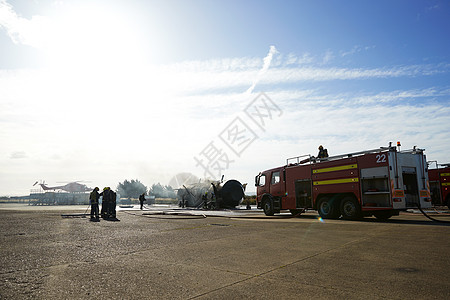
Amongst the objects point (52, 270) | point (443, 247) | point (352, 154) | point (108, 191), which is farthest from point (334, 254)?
point (108, 191)

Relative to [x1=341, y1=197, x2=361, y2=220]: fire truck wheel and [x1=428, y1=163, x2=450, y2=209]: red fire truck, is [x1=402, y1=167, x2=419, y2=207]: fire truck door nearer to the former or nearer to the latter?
[x1=341, y1=197, x2=361, y2=220]: fire truck wheel

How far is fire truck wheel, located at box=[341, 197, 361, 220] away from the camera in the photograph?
13.6 meters

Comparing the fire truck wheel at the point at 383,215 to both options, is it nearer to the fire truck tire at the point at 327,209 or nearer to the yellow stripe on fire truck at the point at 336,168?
the fire truck tire at the point at 327,209

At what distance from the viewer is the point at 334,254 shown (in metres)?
5.79

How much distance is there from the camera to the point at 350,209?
13.9 metres

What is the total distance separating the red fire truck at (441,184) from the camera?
18333 millimetres

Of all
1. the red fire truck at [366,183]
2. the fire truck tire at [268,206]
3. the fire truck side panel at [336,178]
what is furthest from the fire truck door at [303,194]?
the fire truck tire at [268,206]

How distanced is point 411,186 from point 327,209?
12.3 feet

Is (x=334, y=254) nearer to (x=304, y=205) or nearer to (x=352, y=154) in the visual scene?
(x=352, y=154)

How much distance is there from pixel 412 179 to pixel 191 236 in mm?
10416

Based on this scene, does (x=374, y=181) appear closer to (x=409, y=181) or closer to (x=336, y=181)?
(x=409, y=181)

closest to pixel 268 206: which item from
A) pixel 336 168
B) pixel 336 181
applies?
pixel 336 181

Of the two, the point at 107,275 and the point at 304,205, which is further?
the point at 304,205

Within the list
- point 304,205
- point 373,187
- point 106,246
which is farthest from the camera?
point 304,205
